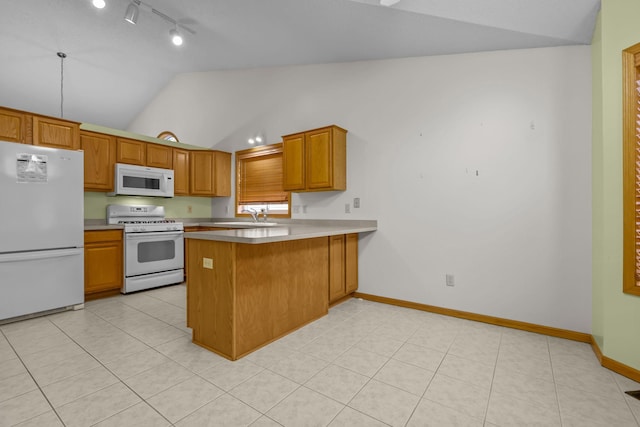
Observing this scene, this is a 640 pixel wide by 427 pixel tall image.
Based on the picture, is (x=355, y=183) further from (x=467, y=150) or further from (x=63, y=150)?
(x=63, y=150)

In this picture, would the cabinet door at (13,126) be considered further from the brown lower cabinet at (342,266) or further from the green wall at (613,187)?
the green wall at (613,187)

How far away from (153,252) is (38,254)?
1234mm

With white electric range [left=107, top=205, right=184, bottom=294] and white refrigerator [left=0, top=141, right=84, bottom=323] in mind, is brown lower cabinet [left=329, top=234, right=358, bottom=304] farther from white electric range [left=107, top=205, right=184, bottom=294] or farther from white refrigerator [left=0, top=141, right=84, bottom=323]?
white refrigerator [left=0, top=141, right=84, bottom=323]

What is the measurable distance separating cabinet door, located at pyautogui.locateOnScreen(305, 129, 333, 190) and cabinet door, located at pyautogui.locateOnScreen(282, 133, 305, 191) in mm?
94

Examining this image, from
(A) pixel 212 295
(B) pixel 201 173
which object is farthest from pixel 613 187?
(B) pixel 201 173

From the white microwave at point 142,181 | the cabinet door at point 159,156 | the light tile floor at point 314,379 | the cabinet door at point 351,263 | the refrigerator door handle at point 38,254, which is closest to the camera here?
the light tile floor at point 314,379

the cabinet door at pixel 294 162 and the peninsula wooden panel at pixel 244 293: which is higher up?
the cabinet door at pixel 294 162

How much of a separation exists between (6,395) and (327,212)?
10.3ft

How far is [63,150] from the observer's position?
2982 millimetres

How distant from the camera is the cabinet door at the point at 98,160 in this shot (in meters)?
3.59

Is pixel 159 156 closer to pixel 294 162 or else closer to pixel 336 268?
pixel 294 162

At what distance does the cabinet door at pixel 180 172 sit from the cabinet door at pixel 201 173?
8cm

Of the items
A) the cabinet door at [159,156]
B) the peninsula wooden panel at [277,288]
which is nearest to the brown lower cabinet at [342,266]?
the peninsula wooden panel at [277,288]

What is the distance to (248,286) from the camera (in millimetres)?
2102
